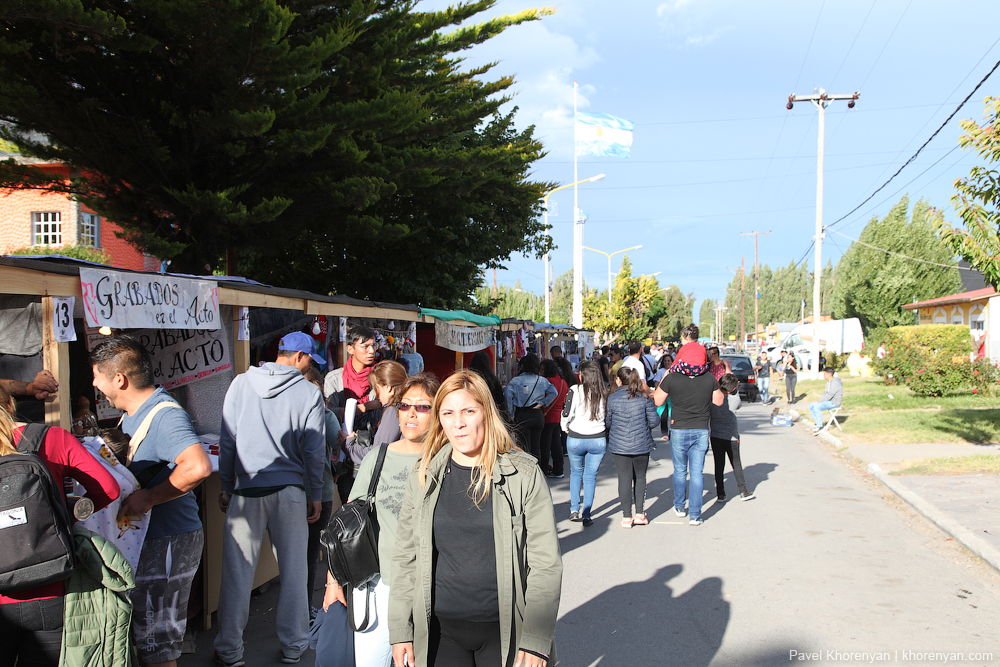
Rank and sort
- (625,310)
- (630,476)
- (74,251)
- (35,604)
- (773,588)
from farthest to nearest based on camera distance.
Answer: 1. (625,310)
2. (74,251)
3. (630,476)
4. (773,588)
5. (35,604)

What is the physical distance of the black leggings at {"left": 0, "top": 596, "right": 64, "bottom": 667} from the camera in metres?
2.42

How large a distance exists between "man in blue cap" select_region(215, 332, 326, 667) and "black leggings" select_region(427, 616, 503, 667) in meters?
1.78

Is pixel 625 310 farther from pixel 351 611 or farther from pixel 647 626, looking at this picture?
pixel 351 611

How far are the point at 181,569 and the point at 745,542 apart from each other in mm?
5409

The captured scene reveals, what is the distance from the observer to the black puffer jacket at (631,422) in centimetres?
706

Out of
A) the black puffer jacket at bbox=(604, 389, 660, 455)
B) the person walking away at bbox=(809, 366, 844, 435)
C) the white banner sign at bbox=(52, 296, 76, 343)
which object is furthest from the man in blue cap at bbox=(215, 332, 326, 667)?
the person walking away at bbox=(809, 366, 844, 435)

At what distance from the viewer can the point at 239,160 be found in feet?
33.9

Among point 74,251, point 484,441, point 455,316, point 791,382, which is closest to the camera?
point 484,441

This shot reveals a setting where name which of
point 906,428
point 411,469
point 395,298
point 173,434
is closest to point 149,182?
point 395,298

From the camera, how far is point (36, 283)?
11.8 ft

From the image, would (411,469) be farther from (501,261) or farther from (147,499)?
(501,261)

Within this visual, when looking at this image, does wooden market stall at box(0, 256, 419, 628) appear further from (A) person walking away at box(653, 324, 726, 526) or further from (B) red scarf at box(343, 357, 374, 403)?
(A) person walking away at box(653, 324, 726, 526)

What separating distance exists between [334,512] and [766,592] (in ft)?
12.1

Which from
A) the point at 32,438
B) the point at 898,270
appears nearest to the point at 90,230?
the point at 32,438
